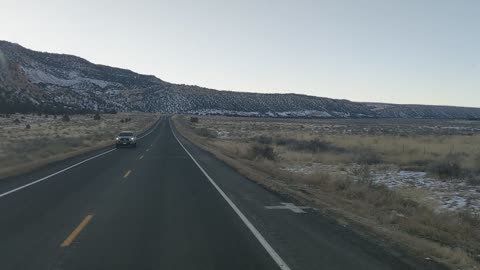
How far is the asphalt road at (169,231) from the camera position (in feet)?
24.9

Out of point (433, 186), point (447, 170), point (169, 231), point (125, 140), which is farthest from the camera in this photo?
point (125, 140)

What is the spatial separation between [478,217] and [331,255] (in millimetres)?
6764

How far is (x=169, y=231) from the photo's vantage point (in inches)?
381

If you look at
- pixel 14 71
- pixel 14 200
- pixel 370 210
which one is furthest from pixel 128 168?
Answer: pixel 14 71

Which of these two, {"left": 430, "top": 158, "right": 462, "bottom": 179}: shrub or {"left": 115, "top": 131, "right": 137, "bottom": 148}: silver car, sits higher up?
{"left": 430, "top": 158, "right": 462, "bottom": 179}: shrub

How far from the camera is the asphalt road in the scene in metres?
7.58

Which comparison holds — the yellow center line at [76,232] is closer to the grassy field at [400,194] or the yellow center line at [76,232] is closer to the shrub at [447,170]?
the grassy field at [400,194]

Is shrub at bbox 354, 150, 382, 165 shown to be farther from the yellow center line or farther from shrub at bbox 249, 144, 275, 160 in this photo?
the yellow center line

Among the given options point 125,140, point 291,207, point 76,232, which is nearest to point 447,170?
point 291,207

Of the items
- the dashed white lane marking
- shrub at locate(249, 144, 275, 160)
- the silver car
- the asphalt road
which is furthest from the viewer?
the silver car

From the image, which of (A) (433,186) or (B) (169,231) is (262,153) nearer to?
(A) (433,186)

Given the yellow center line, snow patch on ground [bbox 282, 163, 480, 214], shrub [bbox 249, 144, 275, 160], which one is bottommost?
shrub [bbox 249, 144, 275, 160]

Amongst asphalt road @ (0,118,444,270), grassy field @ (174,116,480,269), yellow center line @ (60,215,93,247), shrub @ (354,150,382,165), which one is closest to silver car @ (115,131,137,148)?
grassy field @ (174,116,480,269)

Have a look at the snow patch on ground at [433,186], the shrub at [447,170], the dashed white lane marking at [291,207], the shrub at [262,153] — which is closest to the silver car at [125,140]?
the shrub at [262,153]
